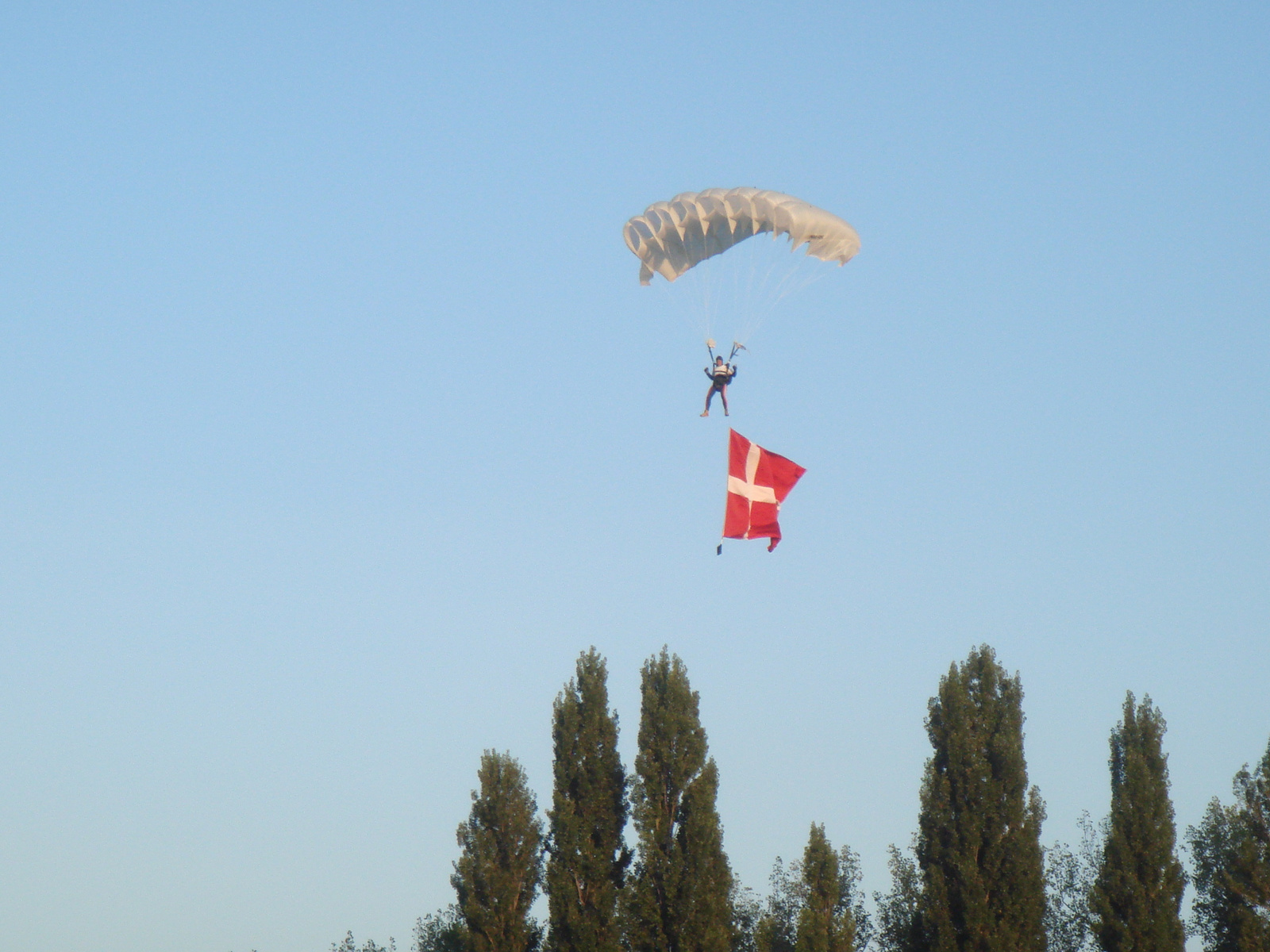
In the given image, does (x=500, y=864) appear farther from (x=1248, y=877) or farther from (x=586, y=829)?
(x=1248, y=877)

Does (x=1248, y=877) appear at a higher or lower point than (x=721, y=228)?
lower

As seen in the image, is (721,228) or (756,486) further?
(756,486)

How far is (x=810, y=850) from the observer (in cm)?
3316

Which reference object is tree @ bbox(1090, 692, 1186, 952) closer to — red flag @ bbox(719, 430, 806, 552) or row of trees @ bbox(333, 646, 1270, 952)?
row of trees @ bbox(333, 646, 1270, 952)

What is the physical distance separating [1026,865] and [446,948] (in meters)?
19.3

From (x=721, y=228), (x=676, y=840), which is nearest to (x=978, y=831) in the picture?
(x=676, y=840)

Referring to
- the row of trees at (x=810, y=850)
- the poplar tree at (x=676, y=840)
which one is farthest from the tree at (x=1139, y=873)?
the poplar tree at (x=676, y=840)

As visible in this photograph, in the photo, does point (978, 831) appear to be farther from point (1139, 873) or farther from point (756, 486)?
point (756, 486)

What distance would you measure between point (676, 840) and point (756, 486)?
21.0 feet

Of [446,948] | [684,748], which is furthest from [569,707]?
[446,948]

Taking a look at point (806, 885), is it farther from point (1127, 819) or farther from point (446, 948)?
point (446, 948)

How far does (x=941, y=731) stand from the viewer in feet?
105

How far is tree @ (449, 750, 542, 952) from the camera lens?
1208 inches

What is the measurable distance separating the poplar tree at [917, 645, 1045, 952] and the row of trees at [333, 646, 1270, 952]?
1.2 inches
